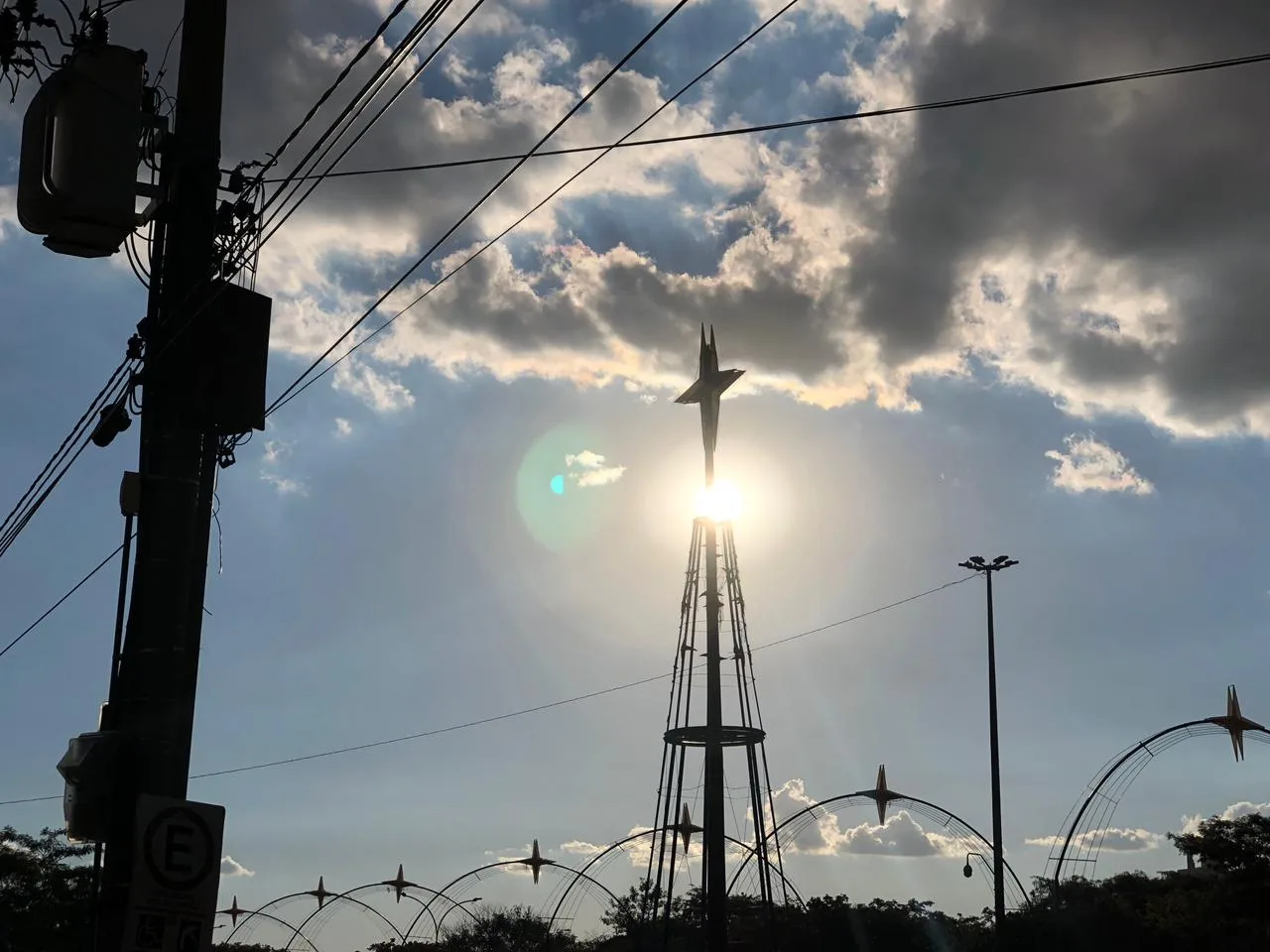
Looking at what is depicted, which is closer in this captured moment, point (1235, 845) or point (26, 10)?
point (26, 10)

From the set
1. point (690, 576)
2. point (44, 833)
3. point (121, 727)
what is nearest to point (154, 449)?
point (121, 727)

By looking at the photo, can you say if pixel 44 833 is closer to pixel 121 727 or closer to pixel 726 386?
pixel 726 386

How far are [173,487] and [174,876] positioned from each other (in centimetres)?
295

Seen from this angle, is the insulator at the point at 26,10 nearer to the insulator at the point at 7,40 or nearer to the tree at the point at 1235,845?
the insulator at the point at 7,40

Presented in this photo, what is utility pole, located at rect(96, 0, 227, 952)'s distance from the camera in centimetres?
1030

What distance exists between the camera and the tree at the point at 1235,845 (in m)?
54.2

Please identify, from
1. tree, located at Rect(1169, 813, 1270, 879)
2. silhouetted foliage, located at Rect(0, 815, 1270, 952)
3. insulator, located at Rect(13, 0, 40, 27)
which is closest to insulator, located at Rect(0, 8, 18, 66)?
insulator, located at Rect(13, 0, 40, 27)

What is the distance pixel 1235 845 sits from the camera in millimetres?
54781

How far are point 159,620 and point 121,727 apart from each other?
0.81m

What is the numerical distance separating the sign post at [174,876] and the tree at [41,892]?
43331 millimetres

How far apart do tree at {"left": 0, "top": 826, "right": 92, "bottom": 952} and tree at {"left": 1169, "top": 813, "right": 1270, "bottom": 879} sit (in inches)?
1627

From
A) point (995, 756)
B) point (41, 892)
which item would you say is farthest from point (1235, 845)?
point (41, 892)

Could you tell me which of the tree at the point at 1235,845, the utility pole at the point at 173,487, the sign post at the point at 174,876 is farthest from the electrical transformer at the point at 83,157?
the tree at the point at 1235,845

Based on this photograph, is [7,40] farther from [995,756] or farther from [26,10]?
[995,756]
